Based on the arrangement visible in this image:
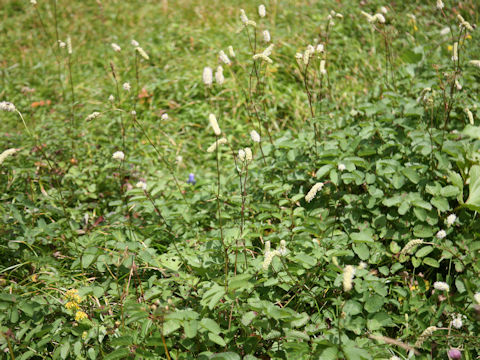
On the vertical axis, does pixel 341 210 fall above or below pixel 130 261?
below

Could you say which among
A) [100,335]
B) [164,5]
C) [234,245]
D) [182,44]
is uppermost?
[164,5]

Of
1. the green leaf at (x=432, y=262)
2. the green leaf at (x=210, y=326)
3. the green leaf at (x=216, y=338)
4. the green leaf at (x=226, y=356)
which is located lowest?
the green leaf at (x=432, y=262)

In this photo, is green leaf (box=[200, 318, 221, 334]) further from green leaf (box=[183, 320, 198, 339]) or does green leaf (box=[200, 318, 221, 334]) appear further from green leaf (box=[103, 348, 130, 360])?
green leaf (box=[103, 348, 130, 360])

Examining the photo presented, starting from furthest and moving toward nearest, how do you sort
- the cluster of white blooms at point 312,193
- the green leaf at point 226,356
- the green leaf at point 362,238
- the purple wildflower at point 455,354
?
the green leaf at point 362,238 < the cluster of white blooms at point 312,193 < the purple wildflower at point 455,354 < the green leaf at point 226,356

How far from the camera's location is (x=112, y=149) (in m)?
2.86

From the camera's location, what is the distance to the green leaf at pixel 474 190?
191cm

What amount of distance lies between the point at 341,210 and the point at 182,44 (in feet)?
10.3

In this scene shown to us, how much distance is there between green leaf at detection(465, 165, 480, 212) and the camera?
75.3 inches

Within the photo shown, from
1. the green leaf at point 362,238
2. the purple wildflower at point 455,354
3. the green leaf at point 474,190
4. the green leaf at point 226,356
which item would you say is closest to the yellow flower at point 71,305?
the green leaf at point 226,356

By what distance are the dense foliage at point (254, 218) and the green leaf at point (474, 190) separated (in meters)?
0.01

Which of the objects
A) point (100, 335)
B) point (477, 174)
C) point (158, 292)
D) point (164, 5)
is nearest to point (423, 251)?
point (477, 174)

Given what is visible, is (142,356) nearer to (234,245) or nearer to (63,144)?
(234,245)

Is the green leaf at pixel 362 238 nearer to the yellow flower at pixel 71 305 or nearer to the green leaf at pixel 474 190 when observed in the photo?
the green leaf at pixel 474 190

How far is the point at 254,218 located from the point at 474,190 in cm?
114
